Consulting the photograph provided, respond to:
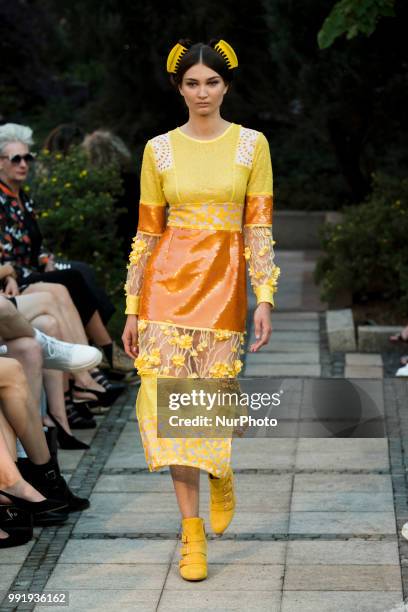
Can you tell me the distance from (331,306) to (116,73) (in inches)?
279

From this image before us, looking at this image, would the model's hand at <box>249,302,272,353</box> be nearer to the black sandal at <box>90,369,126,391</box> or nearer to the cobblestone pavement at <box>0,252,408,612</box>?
the cobblestone pavement at <box>0,252,408,612</box>

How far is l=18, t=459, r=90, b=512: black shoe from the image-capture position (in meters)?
5.44

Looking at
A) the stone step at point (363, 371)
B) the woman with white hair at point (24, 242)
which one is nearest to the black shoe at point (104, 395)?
the woman with white hair at point (24, 242)

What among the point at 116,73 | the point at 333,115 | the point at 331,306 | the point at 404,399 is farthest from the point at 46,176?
the point at 116,73

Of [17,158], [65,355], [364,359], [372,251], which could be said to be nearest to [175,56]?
[65,355]

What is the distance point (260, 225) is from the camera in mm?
4699

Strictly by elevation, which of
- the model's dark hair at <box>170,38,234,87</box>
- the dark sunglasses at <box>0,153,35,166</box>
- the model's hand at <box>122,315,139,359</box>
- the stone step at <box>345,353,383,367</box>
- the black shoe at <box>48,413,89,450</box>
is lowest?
the stone step at <box>345,353,383,367</box>

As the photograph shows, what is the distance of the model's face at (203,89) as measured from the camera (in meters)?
4.62

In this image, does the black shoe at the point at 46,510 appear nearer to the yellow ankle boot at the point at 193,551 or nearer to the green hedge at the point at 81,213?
the yellow ankle boot at the point at 193,551

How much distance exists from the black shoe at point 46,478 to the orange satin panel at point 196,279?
1.09m

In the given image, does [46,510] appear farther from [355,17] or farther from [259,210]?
[355,17]

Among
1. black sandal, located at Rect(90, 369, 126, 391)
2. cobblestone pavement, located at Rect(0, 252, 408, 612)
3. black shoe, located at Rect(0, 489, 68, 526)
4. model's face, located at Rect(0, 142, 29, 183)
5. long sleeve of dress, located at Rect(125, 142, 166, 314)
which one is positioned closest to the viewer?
cobblestone pavement, located at Rect(0, 252, 408, 612)

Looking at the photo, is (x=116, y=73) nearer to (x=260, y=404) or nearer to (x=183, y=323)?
(x=260, y=404)

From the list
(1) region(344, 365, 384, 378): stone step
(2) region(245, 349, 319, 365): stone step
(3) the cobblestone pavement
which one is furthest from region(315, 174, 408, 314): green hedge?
(3) the cobblestone pavement
